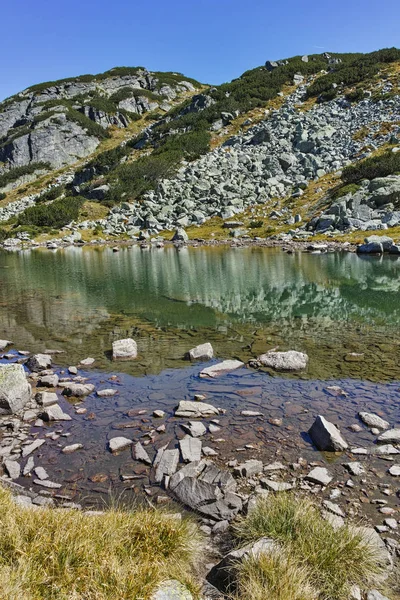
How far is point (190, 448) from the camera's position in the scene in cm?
772

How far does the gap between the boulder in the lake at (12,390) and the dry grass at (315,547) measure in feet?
22.0

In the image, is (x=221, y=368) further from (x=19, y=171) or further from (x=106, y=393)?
(x=19, y=171)

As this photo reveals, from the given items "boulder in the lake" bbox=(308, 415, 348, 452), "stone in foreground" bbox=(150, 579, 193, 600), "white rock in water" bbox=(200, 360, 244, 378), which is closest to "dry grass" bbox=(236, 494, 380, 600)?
"stone in foreground" bbox=(150, 579, 193, 600)

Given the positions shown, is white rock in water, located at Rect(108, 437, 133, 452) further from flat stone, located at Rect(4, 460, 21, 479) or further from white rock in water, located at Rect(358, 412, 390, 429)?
white rock in water, located at Rect(358, 412, 390, 429)

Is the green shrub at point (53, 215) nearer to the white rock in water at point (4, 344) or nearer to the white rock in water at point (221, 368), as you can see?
the white rock in water at point (4, 344)

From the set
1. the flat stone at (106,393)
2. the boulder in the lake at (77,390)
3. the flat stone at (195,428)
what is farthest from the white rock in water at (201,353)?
the flat stone at (195,428)

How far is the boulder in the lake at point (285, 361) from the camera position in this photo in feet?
39.6

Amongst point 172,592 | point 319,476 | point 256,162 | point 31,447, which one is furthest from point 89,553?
point 256,162

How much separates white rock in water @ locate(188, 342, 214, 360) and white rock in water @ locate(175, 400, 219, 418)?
3.41m

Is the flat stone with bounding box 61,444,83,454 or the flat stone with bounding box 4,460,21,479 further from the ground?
the flat stone with bounding box 4,460,21,479

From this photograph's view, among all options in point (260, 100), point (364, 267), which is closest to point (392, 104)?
point (260, 100)

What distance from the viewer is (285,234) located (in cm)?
5381

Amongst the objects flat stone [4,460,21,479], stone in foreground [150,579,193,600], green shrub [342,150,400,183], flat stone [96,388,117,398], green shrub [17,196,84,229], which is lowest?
flat stone [4,460,21,479]

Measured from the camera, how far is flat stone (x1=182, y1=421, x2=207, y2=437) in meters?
8.42
